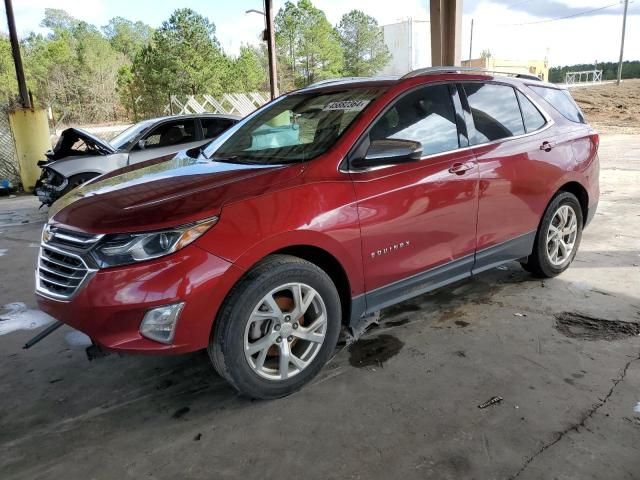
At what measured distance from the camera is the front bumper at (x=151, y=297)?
2.50 metres

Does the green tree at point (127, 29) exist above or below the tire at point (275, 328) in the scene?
above

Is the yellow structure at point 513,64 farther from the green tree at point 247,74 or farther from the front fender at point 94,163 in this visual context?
the front fender at point 94,163

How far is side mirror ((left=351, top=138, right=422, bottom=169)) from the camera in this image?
3111mm

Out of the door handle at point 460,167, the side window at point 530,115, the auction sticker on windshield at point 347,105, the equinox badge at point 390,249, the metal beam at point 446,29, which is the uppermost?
the metal beam at point 446,29

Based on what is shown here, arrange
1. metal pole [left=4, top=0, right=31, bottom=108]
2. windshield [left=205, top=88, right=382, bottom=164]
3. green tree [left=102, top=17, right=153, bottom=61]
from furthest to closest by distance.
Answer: green tree [left=102, top=17, right=153, bottom=61] < metal pole [left=4, top=0, right=31, bottom=108] < windshield [left=205, top=88, right=382, bottom=164]

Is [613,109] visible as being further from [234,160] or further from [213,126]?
[234,160]

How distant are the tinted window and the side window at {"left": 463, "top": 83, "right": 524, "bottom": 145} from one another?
43cm

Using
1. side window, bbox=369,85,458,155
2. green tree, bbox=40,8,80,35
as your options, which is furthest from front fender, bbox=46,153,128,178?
green tree, bbox=40,8,80,35

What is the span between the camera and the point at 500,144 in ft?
12.7

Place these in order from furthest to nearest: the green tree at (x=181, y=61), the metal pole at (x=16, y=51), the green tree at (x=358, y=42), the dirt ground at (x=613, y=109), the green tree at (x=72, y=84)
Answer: the green tree at (x=358, y=42)
the green tree at (x=72, y=84)
the green tree at (x=181, y=61)
the dirt ground at (x=613, y=109)
the metal pole at (x=16, y=51)

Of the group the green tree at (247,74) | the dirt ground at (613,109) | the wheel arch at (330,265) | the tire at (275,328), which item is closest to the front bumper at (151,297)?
the tire at (275,328)

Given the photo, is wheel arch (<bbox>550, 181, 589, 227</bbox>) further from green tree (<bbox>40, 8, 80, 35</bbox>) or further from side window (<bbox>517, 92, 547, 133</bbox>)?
green tree (<bbox>40, 8, 80, 35</bbox>)

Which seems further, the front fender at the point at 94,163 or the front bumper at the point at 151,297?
the front fender at the point at 94,163

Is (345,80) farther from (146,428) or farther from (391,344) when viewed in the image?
(146,428)
